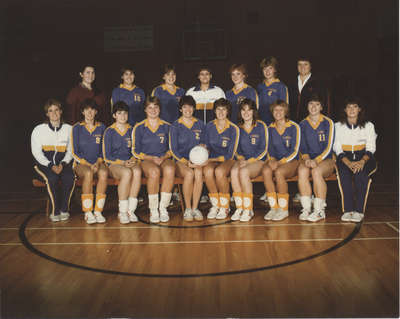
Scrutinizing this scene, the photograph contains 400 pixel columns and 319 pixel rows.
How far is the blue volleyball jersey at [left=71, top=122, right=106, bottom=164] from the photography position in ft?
11.9

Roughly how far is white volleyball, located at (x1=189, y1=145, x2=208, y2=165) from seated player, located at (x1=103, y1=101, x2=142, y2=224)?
49cm

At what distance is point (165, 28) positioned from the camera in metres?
7.25

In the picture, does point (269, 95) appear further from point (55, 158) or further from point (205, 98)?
point (55, 158)

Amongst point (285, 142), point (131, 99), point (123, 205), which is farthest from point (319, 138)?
point (131, 99)

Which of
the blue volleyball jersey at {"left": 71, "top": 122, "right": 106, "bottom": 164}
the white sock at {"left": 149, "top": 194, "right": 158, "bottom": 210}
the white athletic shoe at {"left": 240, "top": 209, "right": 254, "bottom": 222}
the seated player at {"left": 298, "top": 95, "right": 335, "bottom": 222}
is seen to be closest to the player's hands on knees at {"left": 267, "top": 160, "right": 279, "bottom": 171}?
the seated player at {"left": 298, "top": 95, "right": 335, "bottom": 222}

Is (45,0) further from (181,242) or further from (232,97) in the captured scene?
(181,242)

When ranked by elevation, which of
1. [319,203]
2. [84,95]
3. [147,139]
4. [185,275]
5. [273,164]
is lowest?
[185,275]

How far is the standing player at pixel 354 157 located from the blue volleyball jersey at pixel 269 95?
67 cm

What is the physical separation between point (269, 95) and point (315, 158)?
0.85m

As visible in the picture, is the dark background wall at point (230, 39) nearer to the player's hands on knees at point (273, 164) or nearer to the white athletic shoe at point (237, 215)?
the player's hands on knees at point (273, 164)

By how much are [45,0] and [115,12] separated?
1350 mm

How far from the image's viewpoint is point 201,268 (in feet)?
7.88

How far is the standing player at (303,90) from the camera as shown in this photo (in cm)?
400

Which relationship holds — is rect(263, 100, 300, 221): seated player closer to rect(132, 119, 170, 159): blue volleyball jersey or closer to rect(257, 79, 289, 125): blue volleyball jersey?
rect(257, 79, 289, 125): blue volleyball jersey
